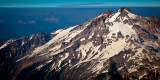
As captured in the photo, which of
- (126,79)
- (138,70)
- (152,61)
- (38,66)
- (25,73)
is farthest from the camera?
(38,66)

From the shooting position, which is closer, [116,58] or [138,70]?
[138,70]

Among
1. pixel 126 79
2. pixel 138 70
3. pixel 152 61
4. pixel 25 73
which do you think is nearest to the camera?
pixel 126 79

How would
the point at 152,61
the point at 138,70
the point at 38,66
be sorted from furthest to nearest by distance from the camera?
the point at 38,66
the point at 152,61
the point at 138,70

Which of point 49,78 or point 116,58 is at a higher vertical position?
point 116,58

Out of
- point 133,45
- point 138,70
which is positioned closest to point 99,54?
point 133,45

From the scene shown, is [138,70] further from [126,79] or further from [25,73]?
[25,73]

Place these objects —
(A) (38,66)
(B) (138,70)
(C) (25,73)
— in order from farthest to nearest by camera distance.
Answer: (A) (38,66), (C) (25,73), (B) (138,70)

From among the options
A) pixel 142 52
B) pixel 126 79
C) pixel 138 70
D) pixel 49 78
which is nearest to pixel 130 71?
pixel 138 70

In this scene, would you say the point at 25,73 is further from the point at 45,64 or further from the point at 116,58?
the point at 116,58

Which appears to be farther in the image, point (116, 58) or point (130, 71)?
point (116, 58)
